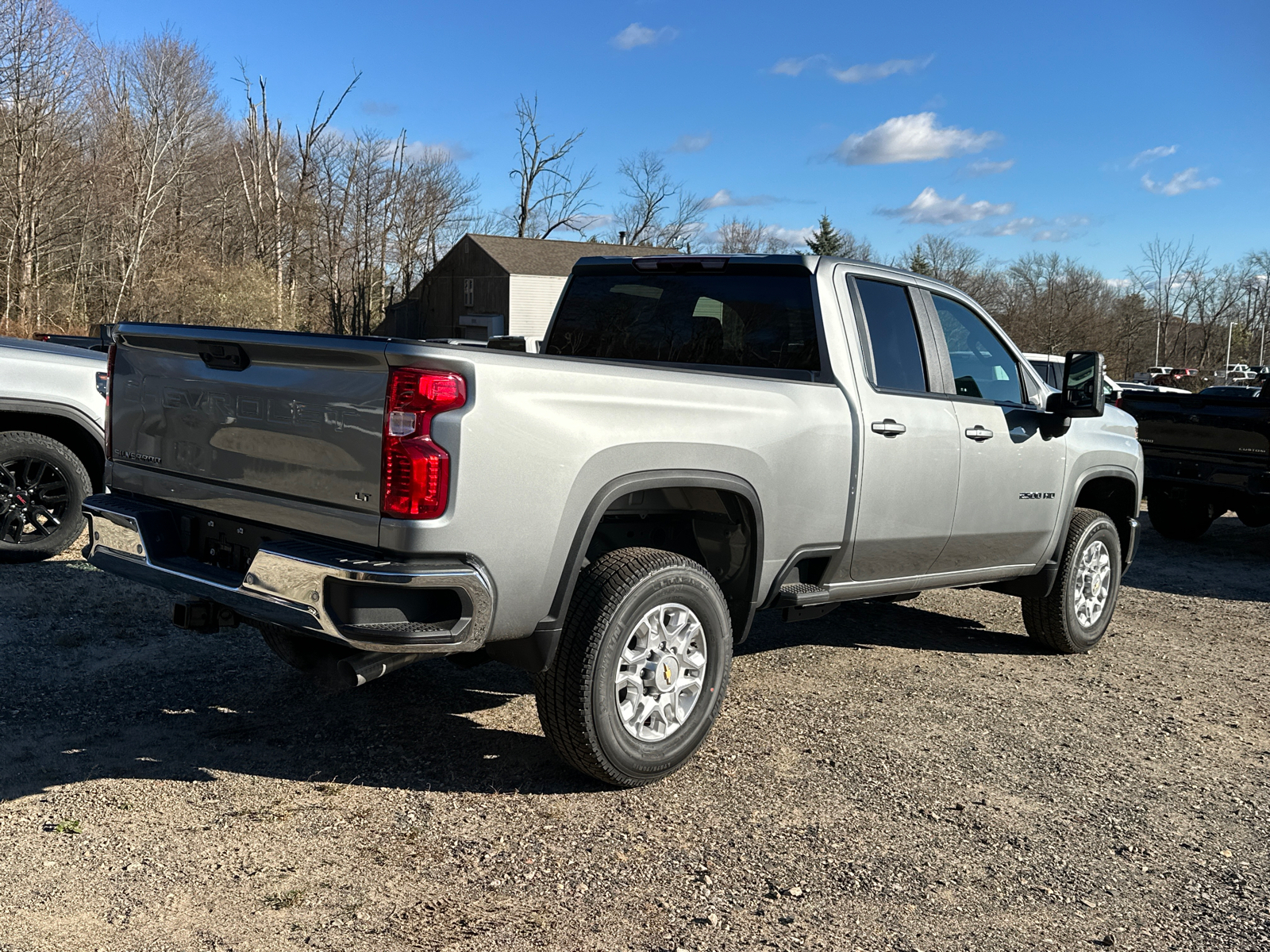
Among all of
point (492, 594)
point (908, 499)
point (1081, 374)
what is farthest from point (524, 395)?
point (1081, 374)

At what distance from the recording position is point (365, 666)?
341 centimetres

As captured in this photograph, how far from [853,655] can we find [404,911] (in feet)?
11.8

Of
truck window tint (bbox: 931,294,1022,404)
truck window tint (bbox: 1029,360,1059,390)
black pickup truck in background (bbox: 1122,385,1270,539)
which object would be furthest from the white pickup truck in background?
truck window tint (bbox: 1029,360,1059,390)

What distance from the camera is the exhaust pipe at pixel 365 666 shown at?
11.1ft

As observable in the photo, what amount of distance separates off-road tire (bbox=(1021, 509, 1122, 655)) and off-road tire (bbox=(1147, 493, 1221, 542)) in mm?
5151

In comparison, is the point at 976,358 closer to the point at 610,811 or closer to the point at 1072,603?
the point at 1072,603

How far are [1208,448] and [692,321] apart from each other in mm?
7117

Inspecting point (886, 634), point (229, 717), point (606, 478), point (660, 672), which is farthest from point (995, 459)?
point (229, 717)

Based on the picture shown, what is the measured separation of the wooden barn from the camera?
51.6 meters

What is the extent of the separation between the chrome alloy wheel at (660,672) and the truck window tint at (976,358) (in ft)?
7.11

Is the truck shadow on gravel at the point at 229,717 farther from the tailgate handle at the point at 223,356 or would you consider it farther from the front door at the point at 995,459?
the front door at the point at 995,459

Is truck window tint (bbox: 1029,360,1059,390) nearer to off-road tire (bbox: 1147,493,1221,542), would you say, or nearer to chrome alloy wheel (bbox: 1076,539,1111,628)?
off-road tire (bbox: 1147,493,1221,542)

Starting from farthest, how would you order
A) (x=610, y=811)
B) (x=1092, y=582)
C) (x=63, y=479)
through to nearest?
(x=63, y=479) → (x=1092, y=582) → (x=610, y=811)

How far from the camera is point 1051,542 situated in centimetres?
596
